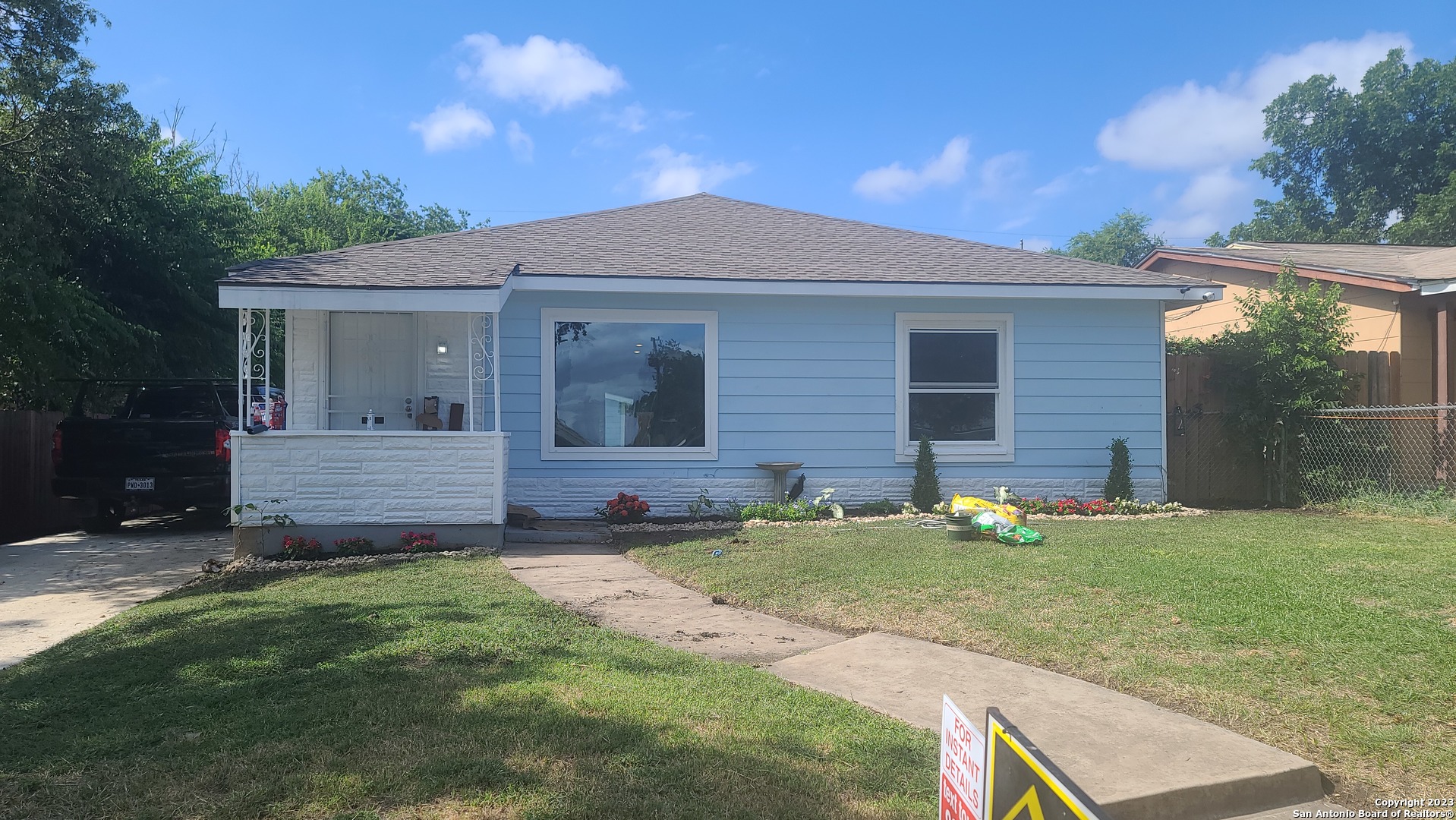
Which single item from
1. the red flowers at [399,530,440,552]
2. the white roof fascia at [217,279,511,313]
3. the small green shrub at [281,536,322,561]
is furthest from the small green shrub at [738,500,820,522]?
the small green shrub at [281,536,322,561]

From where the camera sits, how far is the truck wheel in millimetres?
11125

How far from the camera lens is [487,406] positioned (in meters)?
10.8

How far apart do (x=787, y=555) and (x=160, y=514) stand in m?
10.2

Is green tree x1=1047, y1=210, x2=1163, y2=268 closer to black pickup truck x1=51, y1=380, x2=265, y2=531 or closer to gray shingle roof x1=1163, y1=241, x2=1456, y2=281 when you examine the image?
gray shingle roof x1=1163, y1=241, x2=1456, y2=281

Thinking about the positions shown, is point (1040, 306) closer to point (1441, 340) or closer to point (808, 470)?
point (808, 470)

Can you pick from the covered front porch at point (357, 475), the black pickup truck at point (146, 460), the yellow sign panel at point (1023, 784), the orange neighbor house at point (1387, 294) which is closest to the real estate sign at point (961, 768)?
the yellow sign panel at point (1023, 784)

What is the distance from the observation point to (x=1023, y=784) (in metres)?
1.80

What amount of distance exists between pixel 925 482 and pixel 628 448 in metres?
3.62

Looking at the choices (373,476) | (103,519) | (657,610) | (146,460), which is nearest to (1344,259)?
(657,610)

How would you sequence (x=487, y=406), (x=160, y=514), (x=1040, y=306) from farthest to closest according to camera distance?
(x=160, y=514)
(x=1040, y=306)
(x=487, y=406)

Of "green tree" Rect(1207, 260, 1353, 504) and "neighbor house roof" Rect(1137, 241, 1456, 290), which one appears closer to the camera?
"green tree" Rect(1207, 260, 1353, 504)

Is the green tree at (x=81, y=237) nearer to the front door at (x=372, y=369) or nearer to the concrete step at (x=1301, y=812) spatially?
the front door at (x=372, y=369)

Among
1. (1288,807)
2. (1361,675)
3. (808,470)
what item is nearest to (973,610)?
(1361,675)

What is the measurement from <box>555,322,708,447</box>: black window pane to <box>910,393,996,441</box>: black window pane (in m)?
2.71
